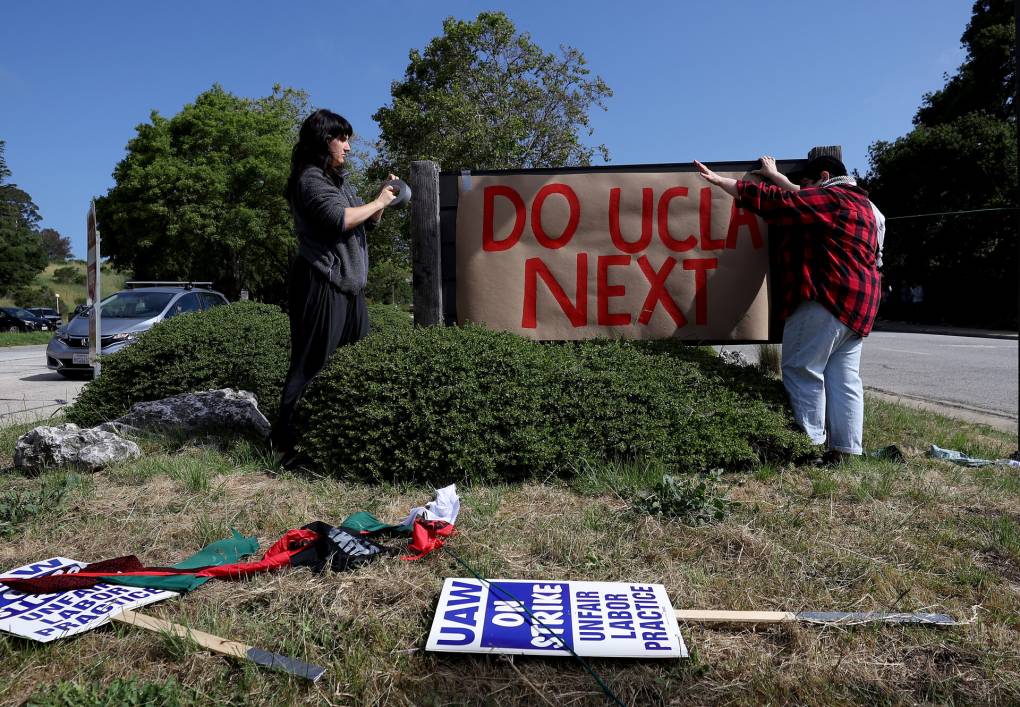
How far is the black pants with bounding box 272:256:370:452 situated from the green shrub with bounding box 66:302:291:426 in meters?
1.07

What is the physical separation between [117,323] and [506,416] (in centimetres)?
981

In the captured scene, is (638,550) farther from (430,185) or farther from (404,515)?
(430,185)

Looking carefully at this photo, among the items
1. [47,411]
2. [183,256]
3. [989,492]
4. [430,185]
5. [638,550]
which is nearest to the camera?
[638,550]

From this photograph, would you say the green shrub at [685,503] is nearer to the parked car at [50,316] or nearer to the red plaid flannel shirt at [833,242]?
the red plaid flannel shirt at [833,242]

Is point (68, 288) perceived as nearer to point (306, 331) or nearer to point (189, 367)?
point (189, 367)

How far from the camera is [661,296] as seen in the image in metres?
4.61

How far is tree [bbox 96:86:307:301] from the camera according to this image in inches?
1176

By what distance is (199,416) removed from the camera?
4.59 metres

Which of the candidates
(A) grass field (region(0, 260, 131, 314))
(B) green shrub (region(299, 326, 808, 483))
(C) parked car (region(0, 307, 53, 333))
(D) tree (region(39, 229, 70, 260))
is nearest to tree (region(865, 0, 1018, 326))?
(B) green shrub (region(299, 326, 808, 483))

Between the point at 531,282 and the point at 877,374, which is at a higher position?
Answer: the point at 531,282

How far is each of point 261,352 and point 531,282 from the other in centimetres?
219

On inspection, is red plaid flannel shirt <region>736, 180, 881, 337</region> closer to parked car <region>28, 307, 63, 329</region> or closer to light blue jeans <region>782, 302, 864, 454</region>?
light blue jeans <region>782, 302, 864, 454</region>

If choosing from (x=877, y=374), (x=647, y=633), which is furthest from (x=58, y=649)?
(x=877, y=374)

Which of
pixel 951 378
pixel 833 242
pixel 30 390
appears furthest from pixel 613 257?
pixel 30 390
